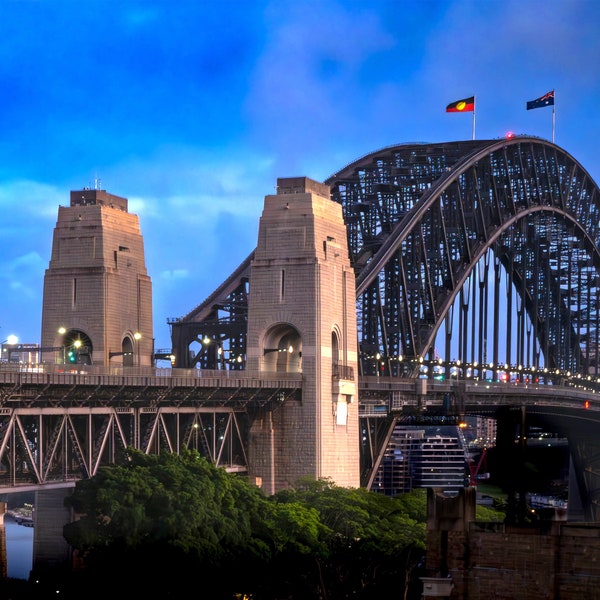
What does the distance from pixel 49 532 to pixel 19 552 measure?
6795 cm

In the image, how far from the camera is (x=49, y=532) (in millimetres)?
92062

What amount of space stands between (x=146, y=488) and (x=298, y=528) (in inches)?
382

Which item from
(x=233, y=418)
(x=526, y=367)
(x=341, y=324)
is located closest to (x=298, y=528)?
(x=233, y=418)

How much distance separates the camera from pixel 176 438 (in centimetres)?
9400

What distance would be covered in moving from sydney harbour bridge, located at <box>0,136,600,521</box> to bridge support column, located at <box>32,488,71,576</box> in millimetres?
6745

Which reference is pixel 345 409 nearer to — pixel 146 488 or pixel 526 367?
pixel 146 488

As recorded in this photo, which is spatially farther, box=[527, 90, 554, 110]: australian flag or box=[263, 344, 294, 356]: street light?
box=[527, 90, 554, 110]: australian flag

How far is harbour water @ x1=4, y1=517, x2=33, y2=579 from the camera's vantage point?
12962 cm

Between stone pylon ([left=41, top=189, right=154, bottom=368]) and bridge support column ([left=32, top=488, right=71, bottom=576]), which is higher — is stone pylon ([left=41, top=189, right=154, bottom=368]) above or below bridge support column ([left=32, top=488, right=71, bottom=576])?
above

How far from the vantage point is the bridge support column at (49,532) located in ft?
302

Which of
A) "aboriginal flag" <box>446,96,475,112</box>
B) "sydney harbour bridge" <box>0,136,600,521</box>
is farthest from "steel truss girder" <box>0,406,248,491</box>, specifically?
"aboriginal flag" <box>446,96,475,112</box>

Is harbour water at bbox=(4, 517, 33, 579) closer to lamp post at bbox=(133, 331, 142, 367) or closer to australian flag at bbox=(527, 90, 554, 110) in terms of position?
lamp post at bbox=(133, 331, 142, 367)

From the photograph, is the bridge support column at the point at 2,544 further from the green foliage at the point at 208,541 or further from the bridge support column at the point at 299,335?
the bridge support column at the point at 299,335

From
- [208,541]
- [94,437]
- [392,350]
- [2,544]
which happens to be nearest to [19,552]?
[392,350]
